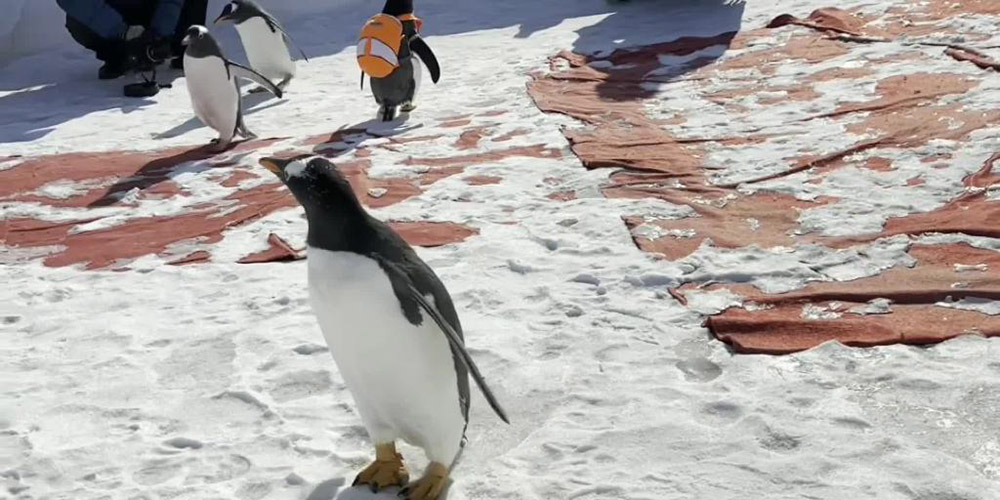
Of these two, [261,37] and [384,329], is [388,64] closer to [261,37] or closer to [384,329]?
[261,37]

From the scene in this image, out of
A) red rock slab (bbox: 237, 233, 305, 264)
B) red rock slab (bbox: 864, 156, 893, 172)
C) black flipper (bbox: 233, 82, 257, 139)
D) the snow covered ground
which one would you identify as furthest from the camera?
red rock slab (bbox: 864, 156, 893, 172)

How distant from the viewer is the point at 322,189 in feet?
6.84

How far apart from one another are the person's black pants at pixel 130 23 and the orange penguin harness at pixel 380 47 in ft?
7.28

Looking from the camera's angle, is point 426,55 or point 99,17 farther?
point 99,17

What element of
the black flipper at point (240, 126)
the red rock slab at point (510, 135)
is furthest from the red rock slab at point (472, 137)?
the black flipper at point (240, 126)

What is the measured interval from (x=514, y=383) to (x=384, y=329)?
0.67 metres

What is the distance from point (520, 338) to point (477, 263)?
2.09 ft

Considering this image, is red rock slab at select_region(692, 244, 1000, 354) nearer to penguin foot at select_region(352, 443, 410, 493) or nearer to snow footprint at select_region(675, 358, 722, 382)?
snow footprint at select_region(675, 358, 722, 382)

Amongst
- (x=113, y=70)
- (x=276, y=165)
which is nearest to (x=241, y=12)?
(x=113, y=70)

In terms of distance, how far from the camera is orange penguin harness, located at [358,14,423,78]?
572 cm

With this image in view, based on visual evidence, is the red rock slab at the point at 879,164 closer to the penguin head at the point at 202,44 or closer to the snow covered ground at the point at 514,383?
the snow covered ground at the point at 514,383

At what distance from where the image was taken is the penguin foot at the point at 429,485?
2.16 metres

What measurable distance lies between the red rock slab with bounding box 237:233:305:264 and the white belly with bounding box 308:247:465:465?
156cm

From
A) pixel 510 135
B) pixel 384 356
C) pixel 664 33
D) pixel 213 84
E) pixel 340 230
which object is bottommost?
pixel 664 33
